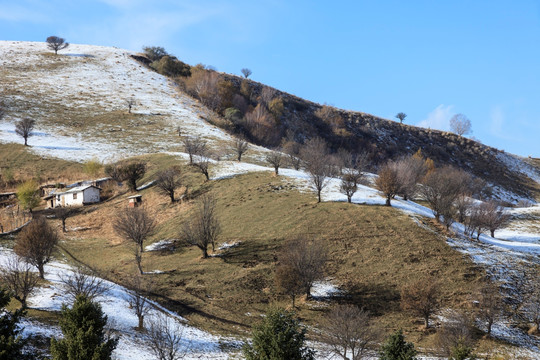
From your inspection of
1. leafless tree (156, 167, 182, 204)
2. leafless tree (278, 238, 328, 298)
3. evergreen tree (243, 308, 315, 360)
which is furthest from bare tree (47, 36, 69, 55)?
evergreen tree (243, 308, 315, 360)

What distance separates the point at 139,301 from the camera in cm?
2880

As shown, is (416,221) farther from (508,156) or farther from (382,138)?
(508,156)

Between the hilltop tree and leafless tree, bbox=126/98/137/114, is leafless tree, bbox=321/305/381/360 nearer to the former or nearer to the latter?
the hilltop tree

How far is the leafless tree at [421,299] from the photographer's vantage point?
30.9 metres

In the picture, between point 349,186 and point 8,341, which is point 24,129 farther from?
point 8,341

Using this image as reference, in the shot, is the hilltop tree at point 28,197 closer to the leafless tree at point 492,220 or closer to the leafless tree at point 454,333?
the leafless tree at point 454,333

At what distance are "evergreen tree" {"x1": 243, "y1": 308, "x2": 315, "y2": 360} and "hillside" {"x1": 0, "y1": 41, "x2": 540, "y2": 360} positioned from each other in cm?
1023

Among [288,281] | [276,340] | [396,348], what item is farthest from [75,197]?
[396,348]

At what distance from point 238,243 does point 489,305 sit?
23.3 m

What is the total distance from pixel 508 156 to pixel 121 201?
4595 inches

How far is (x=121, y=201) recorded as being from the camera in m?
60.9

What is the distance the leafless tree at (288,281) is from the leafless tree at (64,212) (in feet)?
105

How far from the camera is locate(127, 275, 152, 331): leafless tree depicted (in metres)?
28.0

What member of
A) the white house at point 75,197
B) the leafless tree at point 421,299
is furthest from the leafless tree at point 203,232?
the white house at point 75,197
